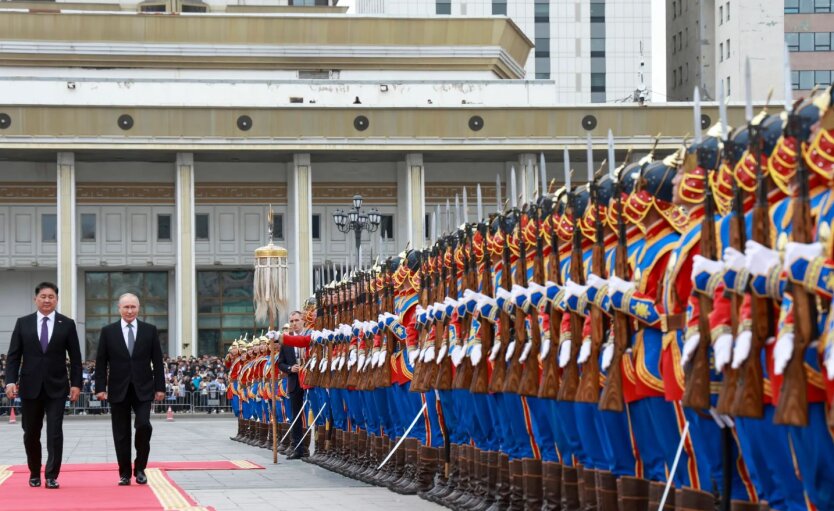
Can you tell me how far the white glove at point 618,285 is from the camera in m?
8.80

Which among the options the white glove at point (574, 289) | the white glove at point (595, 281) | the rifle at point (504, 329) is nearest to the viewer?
the white glove at point (595, 281)

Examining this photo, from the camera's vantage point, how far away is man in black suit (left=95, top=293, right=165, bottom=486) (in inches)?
A: 552

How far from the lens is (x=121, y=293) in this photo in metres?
63.0

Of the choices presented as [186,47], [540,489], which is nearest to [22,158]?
[186,47]

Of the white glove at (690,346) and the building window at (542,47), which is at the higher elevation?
the building window at (542,47)

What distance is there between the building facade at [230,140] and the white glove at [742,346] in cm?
4948

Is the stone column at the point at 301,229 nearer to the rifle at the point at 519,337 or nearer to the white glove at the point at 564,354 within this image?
the rifle at the point at 519,337

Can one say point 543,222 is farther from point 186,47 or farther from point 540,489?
point 186,47

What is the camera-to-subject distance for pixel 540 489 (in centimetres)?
1080

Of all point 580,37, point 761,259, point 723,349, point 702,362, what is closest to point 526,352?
point 702,362

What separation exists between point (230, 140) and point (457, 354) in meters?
46.6

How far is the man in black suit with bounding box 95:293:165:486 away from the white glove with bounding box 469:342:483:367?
334cm

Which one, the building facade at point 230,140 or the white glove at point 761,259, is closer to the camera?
the white glove at point 761,259

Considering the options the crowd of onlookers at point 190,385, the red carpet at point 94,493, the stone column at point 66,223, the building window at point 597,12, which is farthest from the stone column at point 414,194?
the red carpet at point 94,493
